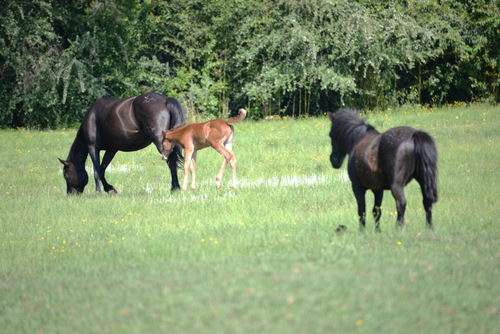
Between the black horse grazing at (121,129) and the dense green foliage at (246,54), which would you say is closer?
the black horse grazing at (121,129)

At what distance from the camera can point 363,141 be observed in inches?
319

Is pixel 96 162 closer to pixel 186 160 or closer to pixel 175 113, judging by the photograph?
pixel 175 113

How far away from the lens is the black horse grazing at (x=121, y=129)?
41.3 ft

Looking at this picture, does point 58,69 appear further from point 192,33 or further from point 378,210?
point 378,210

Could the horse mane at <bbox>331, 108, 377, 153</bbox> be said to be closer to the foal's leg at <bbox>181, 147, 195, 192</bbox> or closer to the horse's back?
A: the horse's back

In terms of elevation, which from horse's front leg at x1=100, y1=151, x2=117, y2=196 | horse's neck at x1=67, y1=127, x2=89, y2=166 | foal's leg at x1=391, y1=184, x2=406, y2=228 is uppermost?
foal's leg at x1=391, y1=184, x2=406, y2=228

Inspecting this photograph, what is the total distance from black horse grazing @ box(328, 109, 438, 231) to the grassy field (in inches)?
20.7

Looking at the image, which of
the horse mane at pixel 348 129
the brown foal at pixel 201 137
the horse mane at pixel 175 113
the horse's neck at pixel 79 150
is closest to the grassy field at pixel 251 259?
the brown foal at pixel 201 137

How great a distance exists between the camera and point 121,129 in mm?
12945

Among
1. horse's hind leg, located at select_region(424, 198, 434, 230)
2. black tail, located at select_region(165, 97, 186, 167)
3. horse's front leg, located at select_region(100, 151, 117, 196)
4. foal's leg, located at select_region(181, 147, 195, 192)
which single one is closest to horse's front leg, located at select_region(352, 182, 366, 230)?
horse's hind leg, located at select_region(424, 198, 434, 230)

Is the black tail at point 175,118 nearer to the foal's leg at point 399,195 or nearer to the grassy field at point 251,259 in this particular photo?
the grassy field at point 251,259

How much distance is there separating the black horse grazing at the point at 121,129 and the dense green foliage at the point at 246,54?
12183 mm

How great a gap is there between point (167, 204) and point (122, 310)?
5732 millimetres

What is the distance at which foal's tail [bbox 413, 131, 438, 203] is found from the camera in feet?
24.0
